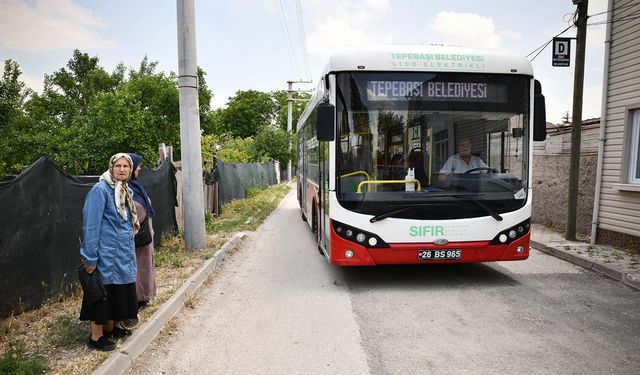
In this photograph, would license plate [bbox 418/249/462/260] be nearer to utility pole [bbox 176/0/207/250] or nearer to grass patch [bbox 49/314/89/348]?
grass patch [bbox 49/314/89/348]

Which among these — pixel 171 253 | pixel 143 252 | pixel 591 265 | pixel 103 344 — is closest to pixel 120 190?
pixel 143 252

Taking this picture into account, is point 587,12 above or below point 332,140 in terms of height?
above

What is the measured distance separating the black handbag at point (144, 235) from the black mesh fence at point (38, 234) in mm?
1210

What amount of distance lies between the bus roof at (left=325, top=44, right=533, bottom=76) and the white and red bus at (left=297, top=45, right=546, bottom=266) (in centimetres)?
1

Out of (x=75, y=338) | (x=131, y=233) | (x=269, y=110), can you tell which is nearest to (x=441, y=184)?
(x=131, y=233)

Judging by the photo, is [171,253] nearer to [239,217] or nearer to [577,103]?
[239,217]

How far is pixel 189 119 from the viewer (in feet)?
27.3

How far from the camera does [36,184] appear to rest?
16.5 feet

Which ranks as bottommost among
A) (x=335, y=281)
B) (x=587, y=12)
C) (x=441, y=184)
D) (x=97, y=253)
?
(x=335, y=281)

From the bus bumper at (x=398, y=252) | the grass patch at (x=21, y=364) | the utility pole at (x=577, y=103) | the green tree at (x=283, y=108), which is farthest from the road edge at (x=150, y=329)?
the green tree at (x=283, y=108)

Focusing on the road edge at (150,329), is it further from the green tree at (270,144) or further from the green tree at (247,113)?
the green tree at (247,113)

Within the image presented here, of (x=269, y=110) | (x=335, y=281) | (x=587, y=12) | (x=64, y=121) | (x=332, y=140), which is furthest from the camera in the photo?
(x=269, y=110)

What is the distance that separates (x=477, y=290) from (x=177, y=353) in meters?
4.00

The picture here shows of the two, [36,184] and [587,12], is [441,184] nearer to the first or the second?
[36,184]
